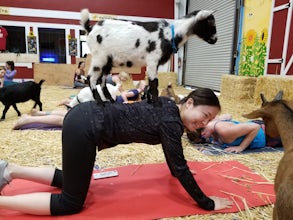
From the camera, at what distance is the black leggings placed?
1602mm

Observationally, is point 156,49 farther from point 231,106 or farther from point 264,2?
point 264,2

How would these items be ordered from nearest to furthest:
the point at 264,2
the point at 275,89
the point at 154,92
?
1. the point at 154,92
2. the point at 275,89
3. the point at 264,2

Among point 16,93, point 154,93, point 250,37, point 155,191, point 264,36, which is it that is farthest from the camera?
point 250,37

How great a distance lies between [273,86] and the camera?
5.14 meters

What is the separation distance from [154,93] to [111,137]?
41cm

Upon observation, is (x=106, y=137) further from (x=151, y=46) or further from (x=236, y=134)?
(x=236, y=134)

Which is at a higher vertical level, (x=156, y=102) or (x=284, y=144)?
(x=156, y=102)

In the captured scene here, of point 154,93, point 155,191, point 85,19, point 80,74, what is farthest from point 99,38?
point 80,74

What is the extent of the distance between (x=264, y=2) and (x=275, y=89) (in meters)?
2.31

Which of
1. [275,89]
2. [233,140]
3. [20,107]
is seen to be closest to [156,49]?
[233,140]

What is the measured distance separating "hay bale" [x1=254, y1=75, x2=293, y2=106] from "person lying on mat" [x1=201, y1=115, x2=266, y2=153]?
2.09 metres

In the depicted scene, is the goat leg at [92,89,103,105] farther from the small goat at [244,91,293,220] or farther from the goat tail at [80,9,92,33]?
the small goat at [244,91,293,220]

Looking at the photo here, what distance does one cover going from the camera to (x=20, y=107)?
5.48m

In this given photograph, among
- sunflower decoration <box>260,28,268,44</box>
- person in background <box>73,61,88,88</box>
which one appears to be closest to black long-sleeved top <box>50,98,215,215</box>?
sunflower decoration <box>260,28,268,44</box>
